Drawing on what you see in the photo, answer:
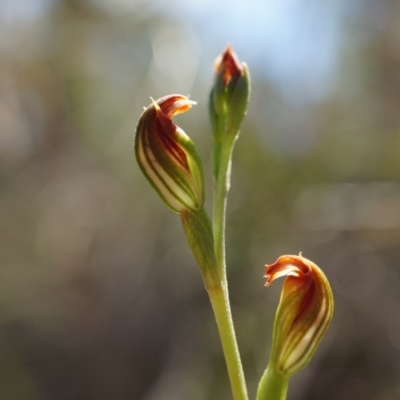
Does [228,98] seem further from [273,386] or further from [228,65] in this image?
[273,386]

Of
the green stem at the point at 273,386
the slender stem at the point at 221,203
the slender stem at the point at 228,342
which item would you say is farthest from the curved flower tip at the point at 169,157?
the green stem at the point at 273,386

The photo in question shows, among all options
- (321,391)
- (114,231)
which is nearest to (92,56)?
(114,231)

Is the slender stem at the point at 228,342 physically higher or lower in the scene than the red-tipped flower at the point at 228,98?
lower

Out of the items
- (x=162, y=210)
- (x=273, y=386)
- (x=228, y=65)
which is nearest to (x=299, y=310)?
(x=273, y=386)

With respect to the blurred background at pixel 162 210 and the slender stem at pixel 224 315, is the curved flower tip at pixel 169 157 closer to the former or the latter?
the slender stem at pixel 224 315

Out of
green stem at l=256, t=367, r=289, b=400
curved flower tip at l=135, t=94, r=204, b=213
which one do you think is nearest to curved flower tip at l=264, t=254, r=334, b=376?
green stem at l=256, t=367, r=289, b=400
